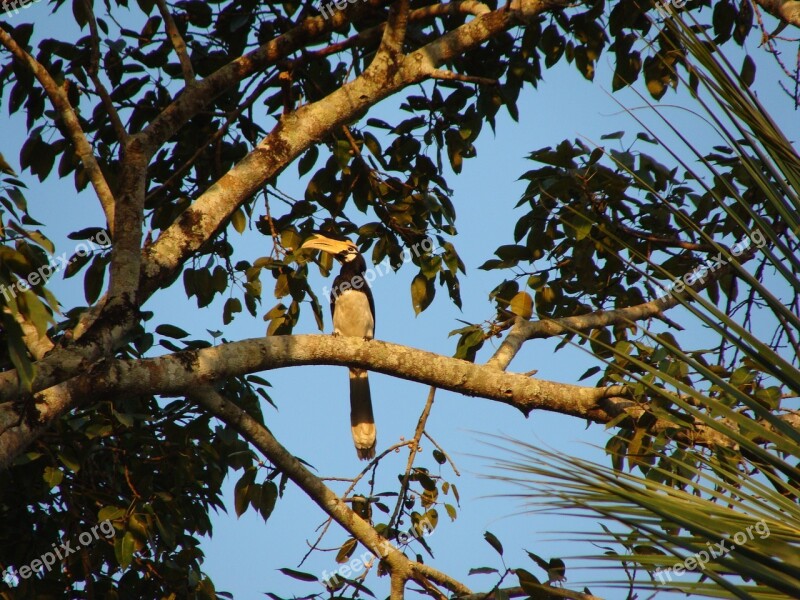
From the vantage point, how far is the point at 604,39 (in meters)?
3.67

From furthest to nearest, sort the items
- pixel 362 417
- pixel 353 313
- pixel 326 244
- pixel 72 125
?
1. pixel 353 313
2. pixel 362 417
3. pixel 326 244
4. pixel 72 125

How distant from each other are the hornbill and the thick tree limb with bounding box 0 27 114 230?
242 centimetres

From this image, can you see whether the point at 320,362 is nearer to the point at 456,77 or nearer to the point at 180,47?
the point at 456,77

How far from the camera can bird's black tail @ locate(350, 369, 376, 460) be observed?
5.04 meters

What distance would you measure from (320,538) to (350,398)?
224 centimetres

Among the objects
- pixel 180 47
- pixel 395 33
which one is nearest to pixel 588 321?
pixel 395 33

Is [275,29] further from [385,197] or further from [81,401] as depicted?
[81,401]

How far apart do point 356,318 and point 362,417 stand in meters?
0.89

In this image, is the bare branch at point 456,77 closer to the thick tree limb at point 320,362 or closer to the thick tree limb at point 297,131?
the thick tree limb at point 297,131

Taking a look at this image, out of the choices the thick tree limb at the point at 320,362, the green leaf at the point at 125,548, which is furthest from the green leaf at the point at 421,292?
the green leaf at the point at 125,548

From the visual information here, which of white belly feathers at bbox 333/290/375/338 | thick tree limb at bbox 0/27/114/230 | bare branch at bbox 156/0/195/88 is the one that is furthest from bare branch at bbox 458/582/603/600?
white belly feathers at bbox 333/290/375/338

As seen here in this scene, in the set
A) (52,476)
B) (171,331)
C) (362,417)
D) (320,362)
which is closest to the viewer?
(320,362)

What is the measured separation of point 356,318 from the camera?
18.7 feet

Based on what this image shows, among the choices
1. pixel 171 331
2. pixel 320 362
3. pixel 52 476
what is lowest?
pixel 52 476
